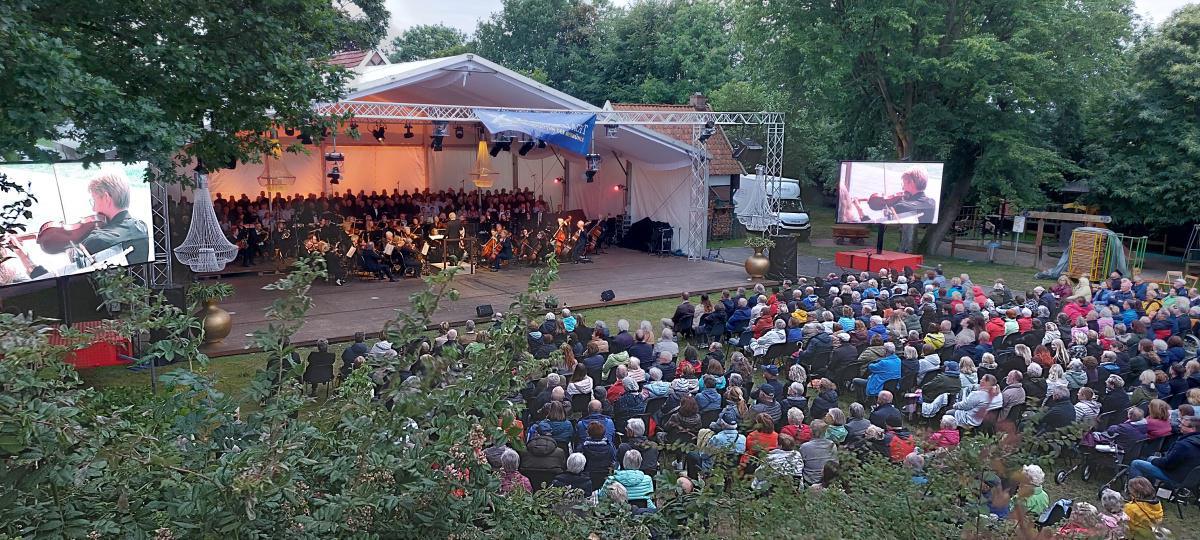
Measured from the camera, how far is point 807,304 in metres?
12.1

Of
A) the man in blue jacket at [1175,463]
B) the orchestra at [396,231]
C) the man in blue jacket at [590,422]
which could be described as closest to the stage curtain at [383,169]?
the orchestra at [396,231]

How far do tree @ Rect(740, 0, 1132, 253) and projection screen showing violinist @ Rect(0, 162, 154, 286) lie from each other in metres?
16.0

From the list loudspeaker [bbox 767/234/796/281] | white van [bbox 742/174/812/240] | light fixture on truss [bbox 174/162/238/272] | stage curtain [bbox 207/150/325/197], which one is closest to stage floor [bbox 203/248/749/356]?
loudspeaker [bbox 767/234/796/281]

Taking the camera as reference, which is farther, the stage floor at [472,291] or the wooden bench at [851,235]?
the wooden bench at [851,235]

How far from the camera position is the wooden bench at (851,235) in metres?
25.7

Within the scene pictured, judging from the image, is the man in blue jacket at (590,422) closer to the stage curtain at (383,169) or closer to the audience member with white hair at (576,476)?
the audience member with white hair at (576,476)

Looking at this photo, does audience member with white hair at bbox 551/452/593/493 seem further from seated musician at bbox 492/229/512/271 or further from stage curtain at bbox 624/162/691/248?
stage curtain at bbox 624/162/691/248

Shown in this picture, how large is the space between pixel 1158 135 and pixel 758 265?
12.0m

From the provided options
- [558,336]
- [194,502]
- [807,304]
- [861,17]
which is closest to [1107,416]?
[807,304]

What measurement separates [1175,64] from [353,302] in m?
20.7

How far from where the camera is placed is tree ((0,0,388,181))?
6004mm

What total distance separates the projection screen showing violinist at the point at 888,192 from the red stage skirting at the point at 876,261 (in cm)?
83

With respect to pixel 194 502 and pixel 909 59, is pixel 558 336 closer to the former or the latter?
pixel 194 502

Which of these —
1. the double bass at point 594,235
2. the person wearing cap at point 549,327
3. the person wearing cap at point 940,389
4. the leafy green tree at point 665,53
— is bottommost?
the person wearing cap at point 940,389
